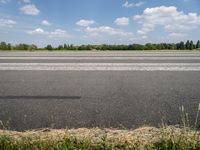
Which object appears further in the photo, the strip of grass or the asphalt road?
the asphalt road

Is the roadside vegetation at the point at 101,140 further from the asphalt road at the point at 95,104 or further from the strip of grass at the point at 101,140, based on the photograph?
the asphalt road at the point at 95,104

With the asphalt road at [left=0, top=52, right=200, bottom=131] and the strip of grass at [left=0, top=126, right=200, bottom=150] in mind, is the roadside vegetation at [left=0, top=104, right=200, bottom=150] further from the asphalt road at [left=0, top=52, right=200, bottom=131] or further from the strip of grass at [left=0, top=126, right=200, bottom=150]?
the asphalt road at [left=0, top=52, right=200, bottom=131]

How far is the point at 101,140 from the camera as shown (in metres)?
3.17

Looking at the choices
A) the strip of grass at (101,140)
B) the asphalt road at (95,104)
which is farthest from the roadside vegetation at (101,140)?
the asphalt road at (95,104)

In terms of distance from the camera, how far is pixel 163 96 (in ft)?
19.8

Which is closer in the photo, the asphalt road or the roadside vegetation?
the roadside vegetation

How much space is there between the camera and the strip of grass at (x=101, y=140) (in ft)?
9.65

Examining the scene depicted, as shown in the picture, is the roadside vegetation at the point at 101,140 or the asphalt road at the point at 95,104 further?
the asphalt road at the point at 95,104

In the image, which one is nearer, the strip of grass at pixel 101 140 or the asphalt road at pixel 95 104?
the strip of grass at pixel 101 140

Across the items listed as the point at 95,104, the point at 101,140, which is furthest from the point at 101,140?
the point at 95,104

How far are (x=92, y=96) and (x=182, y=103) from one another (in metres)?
2.35

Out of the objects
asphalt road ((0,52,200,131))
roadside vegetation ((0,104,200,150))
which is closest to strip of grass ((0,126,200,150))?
roadside vegetation ((0,104,200,150))

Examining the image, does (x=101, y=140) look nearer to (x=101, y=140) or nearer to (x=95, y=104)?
(x=101, y=140)

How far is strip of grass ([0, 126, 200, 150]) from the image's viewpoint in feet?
9.65
